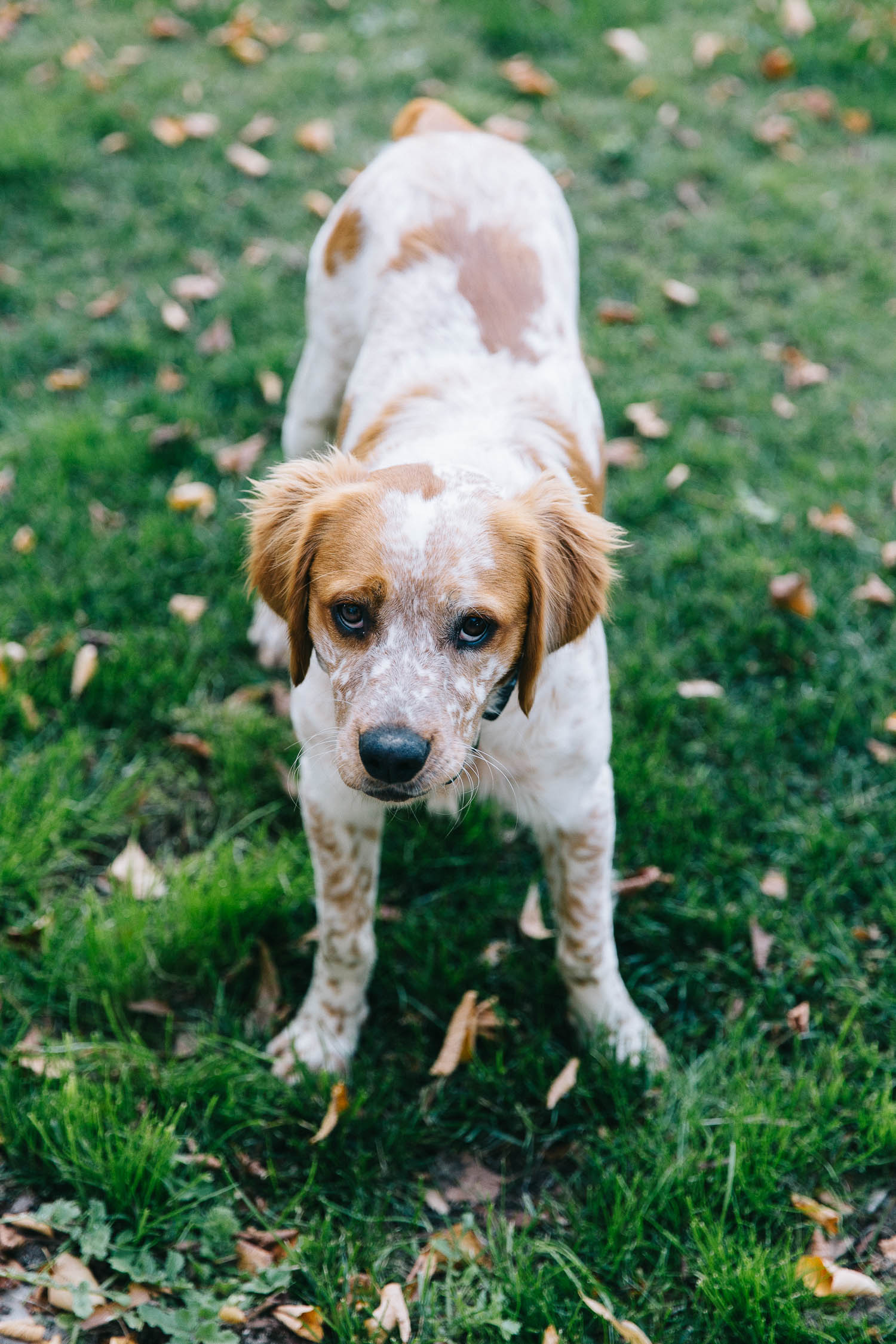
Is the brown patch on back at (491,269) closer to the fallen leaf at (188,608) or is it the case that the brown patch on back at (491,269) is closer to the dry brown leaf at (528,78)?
the fallen leaf at (188,608)

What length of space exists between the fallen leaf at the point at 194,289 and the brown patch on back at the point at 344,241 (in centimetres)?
188

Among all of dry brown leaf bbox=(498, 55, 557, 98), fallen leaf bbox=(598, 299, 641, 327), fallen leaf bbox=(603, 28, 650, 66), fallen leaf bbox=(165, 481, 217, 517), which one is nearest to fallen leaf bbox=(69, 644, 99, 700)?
fallen leaf bbox=(165, 481, 217, 517)

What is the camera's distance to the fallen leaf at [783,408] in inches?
181

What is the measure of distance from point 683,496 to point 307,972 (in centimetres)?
236

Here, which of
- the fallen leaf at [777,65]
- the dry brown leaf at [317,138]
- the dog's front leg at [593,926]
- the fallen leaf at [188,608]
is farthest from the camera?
the fallen leaf at [777,65]

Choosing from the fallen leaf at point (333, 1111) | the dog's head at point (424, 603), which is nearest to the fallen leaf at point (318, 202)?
the dog's head at point (424, 603)

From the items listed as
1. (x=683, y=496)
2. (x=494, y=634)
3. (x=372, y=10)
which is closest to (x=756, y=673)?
(x=683, y=496)

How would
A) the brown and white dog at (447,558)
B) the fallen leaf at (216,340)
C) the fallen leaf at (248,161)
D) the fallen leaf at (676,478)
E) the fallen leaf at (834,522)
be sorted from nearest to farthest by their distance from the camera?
1. the brown and white dog at (447,558)
2. the fallen leaf at (834,522)
3. the fallen leaf at (676,478)
4. the fallen leaf at (216,340)
5. the fallen leaf at (248,161)

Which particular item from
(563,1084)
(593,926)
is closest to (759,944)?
(593,926)

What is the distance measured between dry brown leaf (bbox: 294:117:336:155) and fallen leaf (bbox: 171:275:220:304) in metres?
1.26

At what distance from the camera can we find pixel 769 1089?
2.61 metres

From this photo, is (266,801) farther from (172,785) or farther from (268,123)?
(268,123)

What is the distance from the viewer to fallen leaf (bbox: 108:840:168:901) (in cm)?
296

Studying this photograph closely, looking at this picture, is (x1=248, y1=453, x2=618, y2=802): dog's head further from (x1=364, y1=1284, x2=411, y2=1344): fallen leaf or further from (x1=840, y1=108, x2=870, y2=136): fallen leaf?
(x1=840, y1=108, x2=870, y2=136): fallen leaf
